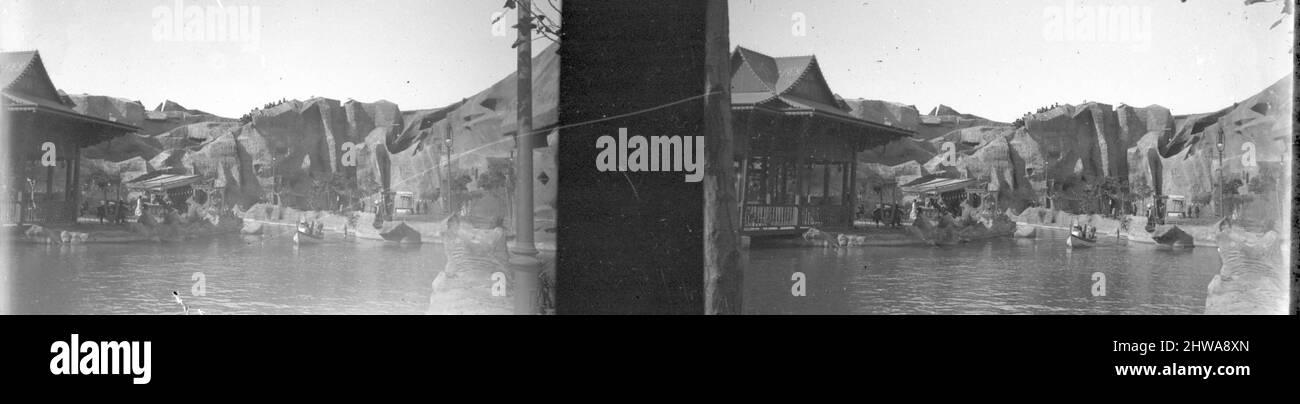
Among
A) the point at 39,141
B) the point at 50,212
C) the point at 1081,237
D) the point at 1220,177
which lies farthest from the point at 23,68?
the point at 1220,177

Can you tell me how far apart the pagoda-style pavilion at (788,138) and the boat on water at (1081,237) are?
127 cm

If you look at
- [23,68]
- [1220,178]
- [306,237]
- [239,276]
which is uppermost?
[23,68]

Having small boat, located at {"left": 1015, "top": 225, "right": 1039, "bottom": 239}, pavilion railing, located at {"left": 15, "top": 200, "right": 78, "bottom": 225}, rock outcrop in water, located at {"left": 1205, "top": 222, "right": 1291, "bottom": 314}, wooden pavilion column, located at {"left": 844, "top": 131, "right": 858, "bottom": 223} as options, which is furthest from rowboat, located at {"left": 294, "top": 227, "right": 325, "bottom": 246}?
rock outcrop in water, located at {"left": 1205, "top": 222, "right": 1291, "bottom": 314}

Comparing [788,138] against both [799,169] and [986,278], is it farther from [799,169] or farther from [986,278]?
[986,278]

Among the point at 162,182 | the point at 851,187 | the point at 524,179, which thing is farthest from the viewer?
the point at 162,182

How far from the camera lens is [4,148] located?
3998 mm

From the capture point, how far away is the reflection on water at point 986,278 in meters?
3.90

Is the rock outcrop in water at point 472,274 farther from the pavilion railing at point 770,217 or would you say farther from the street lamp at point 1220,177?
the street lamp at point 1220,177

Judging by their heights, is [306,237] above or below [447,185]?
below

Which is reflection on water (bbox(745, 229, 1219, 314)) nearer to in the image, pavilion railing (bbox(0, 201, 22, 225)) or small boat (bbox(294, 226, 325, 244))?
small boat (bbox(294, 226, 325, 244))

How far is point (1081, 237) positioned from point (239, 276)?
5.22 meters

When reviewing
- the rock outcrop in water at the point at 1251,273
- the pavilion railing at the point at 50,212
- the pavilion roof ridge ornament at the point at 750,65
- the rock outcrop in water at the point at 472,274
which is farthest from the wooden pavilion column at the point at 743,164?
the pavilion railing at the point at 50,212

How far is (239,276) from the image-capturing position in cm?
395
